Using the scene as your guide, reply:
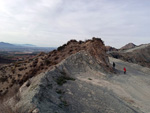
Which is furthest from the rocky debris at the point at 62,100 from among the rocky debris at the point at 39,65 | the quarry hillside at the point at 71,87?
the rocky debris at the point at 39,65

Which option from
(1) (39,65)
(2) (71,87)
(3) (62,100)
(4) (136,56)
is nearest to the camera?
(3) (62,100)

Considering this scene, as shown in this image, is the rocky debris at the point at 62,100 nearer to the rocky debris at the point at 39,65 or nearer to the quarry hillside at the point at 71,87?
the quarry hillside at the point at 71,87

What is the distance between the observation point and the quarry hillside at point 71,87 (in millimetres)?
6471

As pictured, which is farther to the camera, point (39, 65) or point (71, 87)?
point (39, 65)

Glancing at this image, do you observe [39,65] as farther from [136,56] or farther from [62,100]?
[136,56]

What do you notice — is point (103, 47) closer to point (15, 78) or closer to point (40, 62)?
point (40, 62)

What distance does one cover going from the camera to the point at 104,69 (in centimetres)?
1684

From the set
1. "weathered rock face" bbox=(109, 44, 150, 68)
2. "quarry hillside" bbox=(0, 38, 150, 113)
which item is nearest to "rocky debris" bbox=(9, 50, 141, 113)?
"quarry hillside" bbox=(0, 38, 150, 113)

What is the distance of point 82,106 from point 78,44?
1502cm

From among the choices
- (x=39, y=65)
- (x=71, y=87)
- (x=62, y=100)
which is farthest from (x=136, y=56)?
(x=62, y=100)

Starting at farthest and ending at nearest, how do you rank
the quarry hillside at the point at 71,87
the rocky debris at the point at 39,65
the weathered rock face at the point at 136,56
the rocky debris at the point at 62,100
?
1. the weathered rock face at the point at 136,56
2. the rocky debris at the point at 39,65
3. the quarry hillside at the point at 71,87
4. the rocky debris at the point at 62,100

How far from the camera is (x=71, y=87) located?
9453 mm

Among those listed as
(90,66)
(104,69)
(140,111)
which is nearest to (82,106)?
(140,111)

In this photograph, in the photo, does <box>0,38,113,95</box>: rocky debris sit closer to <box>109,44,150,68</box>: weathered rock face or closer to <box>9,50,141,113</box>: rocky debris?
<box>9,50,141,113</box>: rocky debris
